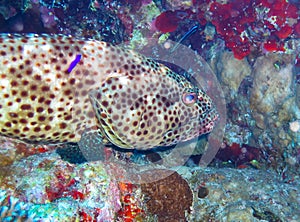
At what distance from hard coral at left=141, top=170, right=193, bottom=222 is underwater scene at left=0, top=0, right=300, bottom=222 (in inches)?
0.6

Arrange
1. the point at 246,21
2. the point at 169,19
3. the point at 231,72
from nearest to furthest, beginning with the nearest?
the point at 246,21
the point at 231,72
the point at 169,19

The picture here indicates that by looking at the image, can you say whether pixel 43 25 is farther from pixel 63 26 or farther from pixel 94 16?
pixel 94 16

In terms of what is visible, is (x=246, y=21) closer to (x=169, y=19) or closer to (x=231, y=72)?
(x=231, y=72)

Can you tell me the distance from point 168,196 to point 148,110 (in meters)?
1.23

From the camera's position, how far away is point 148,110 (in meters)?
4.07

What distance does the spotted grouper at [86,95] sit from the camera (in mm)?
3475

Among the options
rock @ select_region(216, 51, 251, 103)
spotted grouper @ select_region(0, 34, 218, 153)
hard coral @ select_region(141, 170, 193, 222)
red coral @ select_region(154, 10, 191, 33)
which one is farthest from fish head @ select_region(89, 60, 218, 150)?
red coral @ select_region(154, 10, 191, 33)

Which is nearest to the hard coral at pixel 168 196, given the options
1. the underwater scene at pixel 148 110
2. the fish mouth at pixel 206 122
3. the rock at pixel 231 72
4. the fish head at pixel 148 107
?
the underwater scene at pixel 148 110

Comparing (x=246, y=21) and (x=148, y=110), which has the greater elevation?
(x=246, y=21)

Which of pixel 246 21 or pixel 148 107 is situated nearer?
pixel 148 107

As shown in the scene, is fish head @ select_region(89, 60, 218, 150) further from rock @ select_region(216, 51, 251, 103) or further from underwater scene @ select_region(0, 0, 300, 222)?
rock @ select_region(216, 51, 251, 103)

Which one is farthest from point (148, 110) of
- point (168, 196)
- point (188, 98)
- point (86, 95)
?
point (168, 196)

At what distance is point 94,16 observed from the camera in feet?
21.4

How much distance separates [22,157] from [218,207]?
9.16 feet
